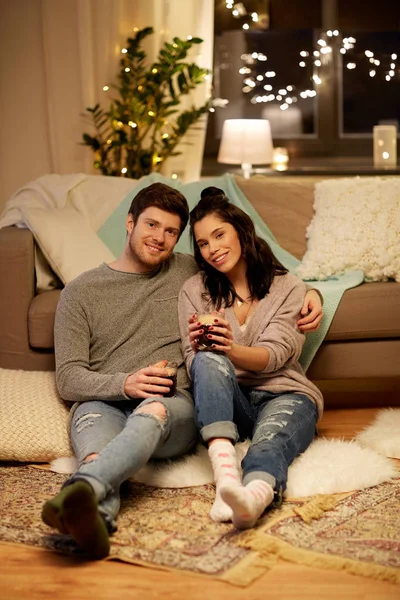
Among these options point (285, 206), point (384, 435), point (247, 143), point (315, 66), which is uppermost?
point (315, 66)

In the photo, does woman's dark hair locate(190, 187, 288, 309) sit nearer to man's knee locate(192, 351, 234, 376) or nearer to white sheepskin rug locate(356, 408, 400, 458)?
man's knee locate(192, 351, 234, 376)

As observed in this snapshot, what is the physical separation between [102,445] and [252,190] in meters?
1.78

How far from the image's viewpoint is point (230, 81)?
5.40 metres

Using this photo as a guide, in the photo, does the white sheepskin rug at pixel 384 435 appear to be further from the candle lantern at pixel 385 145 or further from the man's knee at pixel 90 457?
the candle lantern at pixel 385 145

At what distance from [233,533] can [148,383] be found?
0.47m

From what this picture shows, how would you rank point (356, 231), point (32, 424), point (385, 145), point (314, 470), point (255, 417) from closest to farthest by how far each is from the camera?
1. point (314, 470)
2. point (255, 417)
3. point (32, 424)
4. point (356, 231)
5. point (385, 145)

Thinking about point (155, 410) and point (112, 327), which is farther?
point (112, 327)

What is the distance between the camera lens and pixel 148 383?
2.28 meters

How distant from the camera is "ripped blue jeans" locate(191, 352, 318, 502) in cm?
213

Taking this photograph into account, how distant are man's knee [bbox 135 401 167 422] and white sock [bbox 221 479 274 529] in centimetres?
29

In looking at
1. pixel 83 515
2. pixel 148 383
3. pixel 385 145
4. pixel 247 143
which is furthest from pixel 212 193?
pixel 385 145

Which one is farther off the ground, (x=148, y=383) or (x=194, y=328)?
(x=194, y=328)

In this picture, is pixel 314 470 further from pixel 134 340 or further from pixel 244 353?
pixel 134 340

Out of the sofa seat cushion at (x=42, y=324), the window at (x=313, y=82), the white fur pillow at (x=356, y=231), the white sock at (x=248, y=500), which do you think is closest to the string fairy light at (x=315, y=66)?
the window at (x=313, y=82)
